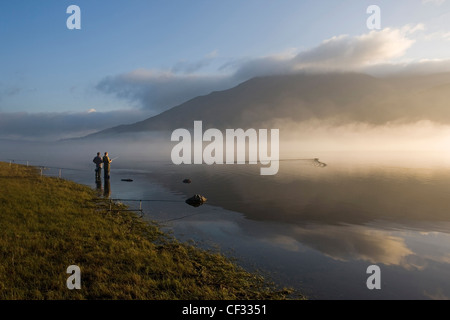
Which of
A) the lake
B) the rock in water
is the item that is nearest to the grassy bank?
the lake

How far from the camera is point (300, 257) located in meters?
14.3

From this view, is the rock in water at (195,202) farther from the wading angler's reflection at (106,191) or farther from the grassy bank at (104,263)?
the grassy bank at (104,263)

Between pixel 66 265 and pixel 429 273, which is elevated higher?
pixel 66 265

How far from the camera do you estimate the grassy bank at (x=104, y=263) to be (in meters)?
8.64

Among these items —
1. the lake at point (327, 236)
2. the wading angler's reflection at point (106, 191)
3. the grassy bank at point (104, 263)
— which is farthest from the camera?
the wading angler's reflection at point (106, 191)

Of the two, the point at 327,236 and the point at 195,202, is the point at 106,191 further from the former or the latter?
the point at 327,236

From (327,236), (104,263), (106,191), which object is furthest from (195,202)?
(104,263)

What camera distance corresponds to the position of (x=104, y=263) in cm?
1062

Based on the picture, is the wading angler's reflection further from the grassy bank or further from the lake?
the grassy bank

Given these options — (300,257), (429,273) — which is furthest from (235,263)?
(429,273)

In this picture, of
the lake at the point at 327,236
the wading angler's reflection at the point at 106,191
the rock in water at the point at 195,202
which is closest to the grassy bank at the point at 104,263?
the lake at the point at 327,236

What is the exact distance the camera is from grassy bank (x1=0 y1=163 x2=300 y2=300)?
8641 mm
